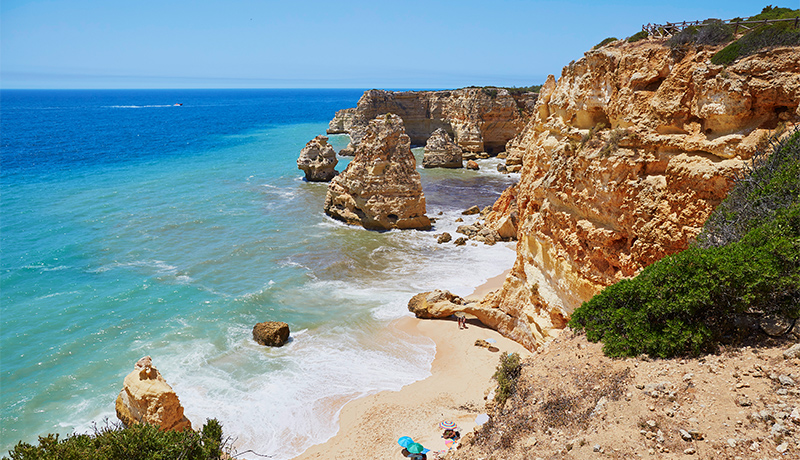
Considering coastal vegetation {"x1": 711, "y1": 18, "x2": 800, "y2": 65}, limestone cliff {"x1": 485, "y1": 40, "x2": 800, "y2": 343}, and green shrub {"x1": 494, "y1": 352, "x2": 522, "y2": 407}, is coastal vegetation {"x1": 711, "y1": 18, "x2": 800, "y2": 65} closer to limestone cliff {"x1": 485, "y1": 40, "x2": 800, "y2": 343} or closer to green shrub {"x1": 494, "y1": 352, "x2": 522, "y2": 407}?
limestone cliff {"x1": 485, "y1": 40, "x2": 800, "y2": 343}

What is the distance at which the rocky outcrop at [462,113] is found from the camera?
210 ft

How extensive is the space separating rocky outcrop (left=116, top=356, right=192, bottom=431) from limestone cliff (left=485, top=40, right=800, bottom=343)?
11051 mm

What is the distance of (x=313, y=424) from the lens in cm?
1456

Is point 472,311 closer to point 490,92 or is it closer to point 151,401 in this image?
point 151,401

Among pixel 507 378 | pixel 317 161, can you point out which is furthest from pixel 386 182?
pixel 507 378

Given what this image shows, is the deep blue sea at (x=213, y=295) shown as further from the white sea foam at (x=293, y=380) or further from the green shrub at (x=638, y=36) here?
the green shrub at (x=638, y=36)

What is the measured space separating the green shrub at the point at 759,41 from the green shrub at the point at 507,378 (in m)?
8.24

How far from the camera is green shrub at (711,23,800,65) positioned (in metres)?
9.95

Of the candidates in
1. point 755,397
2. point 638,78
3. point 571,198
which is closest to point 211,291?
point 571,198

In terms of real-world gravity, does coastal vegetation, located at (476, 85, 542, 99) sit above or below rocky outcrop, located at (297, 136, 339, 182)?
above

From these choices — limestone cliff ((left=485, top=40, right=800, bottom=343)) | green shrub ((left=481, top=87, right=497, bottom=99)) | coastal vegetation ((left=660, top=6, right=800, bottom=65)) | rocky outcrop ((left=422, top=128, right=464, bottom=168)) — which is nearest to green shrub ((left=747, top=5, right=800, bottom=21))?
coastal vegetation ((left=660, top=6, right=800, bottom=65))

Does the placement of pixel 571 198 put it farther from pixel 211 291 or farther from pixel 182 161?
pixel 182 161

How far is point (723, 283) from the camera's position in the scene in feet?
26.2

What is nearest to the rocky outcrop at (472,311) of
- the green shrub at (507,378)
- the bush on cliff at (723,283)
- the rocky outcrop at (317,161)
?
the green shrub at (507,378)
